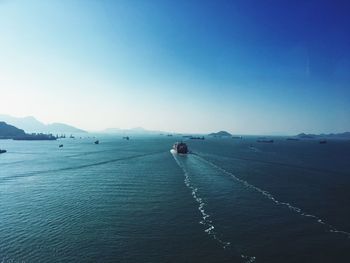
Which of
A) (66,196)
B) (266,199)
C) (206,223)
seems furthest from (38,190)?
(266,199)

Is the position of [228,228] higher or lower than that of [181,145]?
lower

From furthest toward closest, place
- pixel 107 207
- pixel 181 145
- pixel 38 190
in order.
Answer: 1. pixel 181 145
2. pixel 38 190
3. pixel 107 207

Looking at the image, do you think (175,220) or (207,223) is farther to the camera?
(175,220)

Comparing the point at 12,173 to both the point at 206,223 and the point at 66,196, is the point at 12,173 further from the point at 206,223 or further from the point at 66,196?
the point at 206,223

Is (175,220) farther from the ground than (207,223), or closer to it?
farther from the ground

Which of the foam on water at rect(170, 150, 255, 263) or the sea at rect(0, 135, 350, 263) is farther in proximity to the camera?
the sea at rect(0, 135, 350, 263)

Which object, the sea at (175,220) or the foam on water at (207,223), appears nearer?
the foam on water at (207,223)

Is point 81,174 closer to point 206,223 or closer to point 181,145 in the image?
point 206,223

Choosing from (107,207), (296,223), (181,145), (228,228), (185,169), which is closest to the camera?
(228,228)

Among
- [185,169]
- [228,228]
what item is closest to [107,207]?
[228,228]

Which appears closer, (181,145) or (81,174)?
(81,174)
